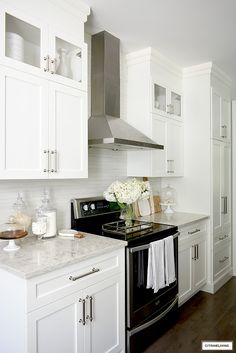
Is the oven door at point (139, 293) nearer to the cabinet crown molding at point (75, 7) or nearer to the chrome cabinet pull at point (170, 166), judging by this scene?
the chrome cabinet pull at point (170, 166)

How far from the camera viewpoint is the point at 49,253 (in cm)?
156

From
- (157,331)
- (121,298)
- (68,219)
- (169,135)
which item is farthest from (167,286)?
(169,135)

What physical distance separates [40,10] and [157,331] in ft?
8.24

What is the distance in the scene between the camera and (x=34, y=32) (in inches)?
67.2

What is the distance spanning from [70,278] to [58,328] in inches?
9.9

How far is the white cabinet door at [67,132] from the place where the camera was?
1779mm

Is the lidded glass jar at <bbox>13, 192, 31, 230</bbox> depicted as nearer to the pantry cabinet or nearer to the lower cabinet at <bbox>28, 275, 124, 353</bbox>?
the pantry cabinet

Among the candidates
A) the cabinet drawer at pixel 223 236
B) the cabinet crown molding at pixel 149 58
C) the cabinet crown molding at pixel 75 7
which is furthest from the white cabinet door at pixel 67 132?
the cabinet drawer at pixel 223 236

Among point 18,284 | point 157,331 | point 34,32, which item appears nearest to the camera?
point 18,284

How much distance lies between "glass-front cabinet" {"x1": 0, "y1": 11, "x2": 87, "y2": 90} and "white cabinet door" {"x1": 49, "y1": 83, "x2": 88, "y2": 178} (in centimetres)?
9

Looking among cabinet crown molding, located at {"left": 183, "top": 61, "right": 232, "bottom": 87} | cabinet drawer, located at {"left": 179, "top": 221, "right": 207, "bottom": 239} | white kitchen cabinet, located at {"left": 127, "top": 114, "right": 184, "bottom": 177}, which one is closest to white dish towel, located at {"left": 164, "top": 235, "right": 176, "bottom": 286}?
cabinet drawer, located at {"left": 179, "top": 221, "right": 207, "bottom": 239}

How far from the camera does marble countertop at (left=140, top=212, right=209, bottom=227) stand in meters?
2.67

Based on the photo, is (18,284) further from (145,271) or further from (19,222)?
(145,271)

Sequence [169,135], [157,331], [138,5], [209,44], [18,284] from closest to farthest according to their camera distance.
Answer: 1. [18,284]
2. [138,5]
3. [157,331]
4. [209,44]
5. [169,135]
